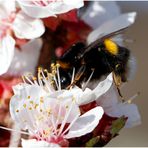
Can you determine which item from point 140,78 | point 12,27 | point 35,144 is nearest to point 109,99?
point 35,144

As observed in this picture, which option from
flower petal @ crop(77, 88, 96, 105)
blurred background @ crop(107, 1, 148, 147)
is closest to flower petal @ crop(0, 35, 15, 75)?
flower petal @ crop(77, 88, 96, 105)

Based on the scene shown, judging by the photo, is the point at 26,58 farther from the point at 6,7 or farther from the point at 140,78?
the point at 140,78

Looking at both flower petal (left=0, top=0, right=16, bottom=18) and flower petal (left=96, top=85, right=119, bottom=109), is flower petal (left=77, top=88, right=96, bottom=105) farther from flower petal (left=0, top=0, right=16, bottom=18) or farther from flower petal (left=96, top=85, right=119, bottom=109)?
flower petal (left=0, top=0, right=16, bottom=18)

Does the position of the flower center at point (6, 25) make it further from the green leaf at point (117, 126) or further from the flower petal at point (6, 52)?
the green leaf at point (117, 126)

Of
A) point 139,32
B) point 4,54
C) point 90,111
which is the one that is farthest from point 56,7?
point 139,32

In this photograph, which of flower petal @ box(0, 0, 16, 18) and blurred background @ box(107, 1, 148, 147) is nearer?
flower petal @ box(0, 0, 16, 18)

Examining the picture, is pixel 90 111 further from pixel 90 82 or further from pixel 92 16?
pixel 92 16
